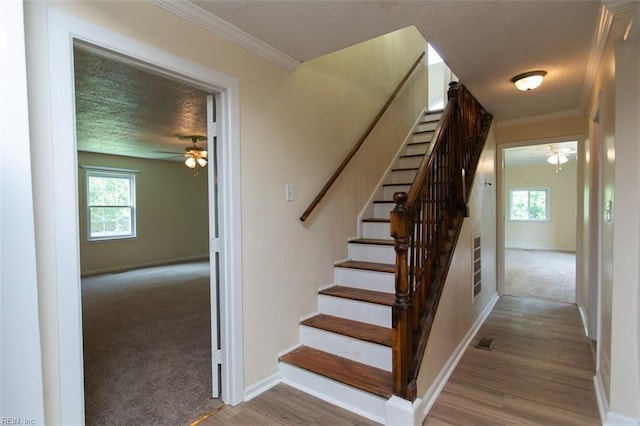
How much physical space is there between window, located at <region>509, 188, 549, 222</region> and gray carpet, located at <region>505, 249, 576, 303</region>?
1.27 m

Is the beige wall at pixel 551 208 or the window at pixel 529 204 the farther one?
the window at pixel 529 204

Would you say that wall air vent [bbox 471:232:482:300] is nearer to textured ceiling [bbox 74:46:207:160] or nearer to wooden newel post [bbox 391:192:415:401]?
wooden newel post [bbox 391:192:415:401]

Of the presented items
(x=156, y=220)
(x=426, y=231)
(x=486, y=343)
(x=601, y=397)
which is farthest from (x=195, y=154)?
(x=601, y=397)

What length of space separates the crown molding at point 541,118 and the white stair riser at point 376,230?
2562mm

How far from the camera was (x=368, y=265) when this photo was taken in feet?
9.48

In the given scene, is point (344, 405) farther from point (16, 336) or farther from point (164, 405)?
point (16, 336)

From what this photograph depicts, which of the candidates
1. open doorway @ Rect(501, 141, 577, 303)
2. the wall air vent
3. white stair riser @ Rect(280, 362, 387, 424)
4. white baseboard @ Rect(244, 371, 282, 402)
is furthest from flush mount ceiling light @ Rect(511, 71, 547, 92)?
open doorway @ Rect(501, 141, 577, 303)

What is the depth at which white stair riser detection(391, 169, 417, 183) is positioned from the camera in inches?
154

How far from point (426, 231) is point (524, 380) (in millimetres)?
1401

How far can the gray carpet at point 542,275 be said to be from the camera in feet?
15.5

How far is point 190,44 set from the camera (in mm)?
1794

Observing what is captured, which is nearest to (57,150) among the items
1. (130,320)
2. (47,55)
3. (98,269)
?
(47,55)

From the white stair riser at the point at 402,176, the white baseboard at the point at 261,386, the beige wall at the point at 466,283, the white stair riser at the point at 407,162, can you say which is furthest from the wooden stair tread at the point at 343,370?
the white stair riser at the point at 407,162

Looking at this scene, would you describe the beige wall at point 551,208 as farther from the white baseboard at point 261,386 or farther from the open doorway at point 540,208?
the white baseboard at point 261,386
